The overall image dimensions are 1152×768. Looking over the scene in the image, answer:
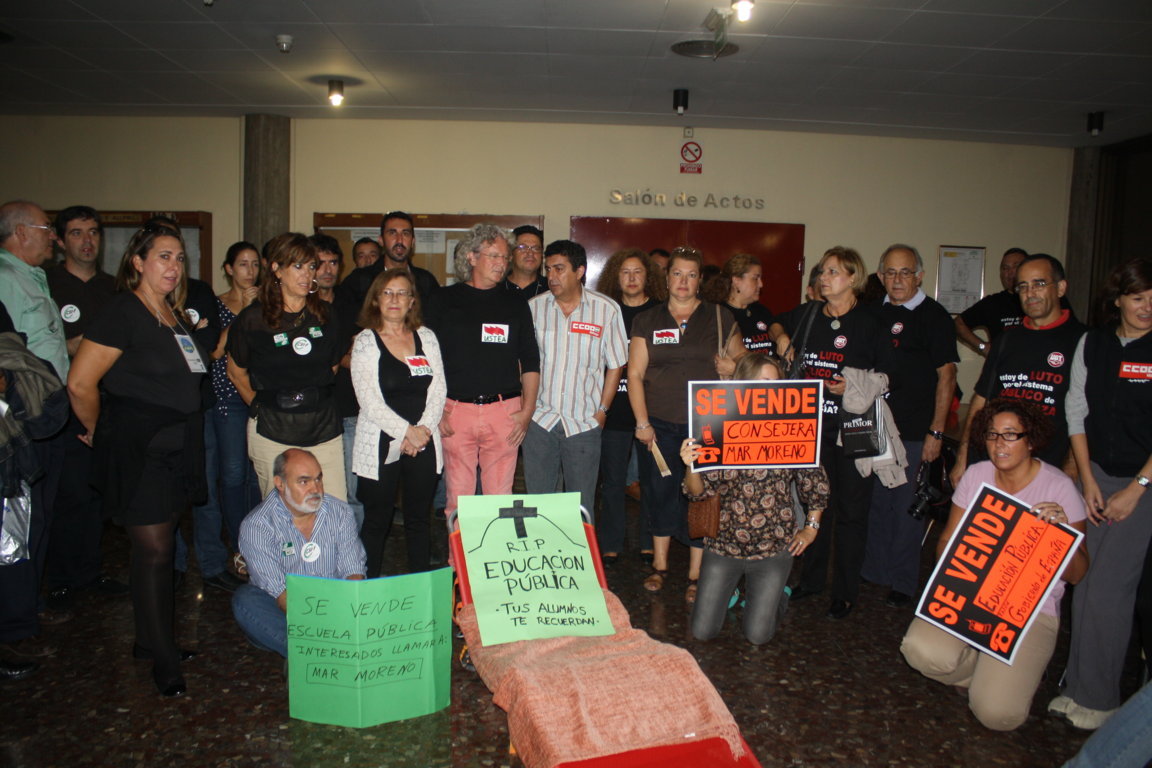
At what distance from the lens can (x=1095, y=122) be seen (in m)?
7.06

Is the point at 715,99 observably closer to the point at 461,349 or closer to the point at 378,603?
the point at 461,349

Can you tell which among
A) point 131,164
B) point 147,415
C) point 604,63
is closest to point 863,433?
point 147,415

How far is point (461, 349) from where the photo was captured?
3730mm

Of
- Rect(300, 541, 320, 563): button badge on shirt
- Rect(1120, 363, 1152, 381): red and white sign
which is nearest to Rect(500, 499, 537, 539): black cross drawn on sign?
Rect(300, 541, 320, 563): button badge on shirt

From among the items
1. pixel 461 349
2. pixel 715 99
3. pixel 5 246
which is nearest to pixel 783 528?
pixel 461 349

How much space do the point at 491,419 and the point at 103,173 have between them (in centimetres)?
659

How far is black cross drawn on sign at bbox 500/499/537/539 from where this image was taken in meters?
2.91

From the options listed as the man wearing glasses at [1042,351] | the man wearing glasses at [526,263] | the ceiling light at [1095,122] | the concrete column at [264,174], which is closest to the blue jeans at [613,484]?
the man wearing glasses at [526,263]

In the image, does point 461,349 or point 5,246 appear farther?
point 461,349

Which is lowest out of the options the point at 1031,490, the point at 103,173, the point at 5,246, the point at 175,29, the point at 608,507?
the point at 608,507

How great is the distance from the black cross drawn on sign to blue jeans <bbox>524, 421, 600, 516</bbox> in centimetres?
104

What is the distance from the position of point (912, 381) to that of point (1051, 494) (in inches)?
46.8

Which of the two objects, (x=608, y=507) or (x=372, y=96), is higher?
(x=372, y=96)

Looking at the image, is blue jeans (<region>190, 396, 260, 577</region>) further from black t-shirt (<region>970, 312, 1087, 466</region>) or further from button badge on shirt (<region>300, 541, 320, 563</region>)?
black t-shirt (<region>970, 312, 1087, 466</region>)
